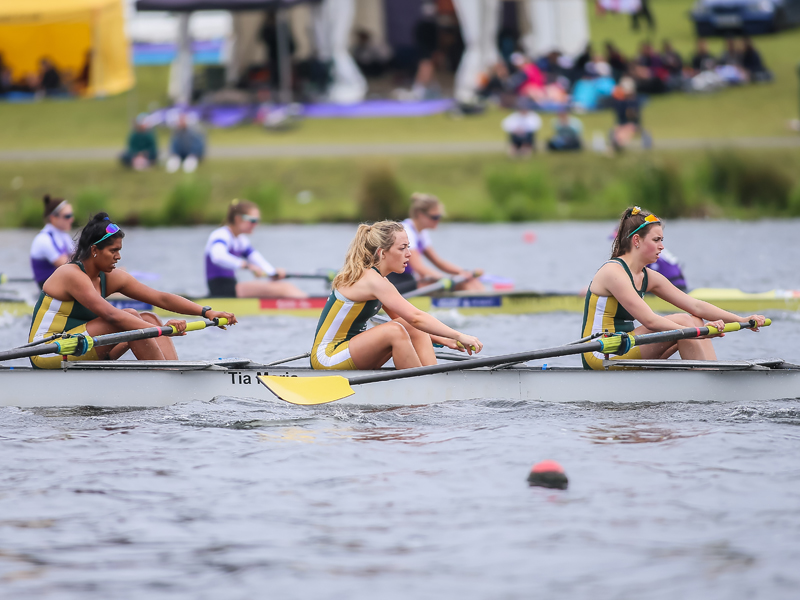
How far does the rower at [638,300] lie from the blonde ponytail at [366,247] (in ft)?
5.00

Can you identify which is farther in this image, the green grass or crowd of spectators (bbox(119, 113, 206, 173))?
the green grass

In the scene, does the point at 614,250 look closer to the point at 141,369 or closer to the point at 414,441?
the point at 414,441

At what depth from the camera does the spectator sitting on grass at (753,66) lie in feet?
95.3

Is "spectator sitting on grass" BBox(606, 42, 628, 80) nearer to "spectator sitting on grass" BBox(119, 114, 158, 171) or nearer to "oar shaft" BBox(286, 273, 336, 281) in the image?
"spectator sitting on grass" BBox(119, 114, 158, 171)

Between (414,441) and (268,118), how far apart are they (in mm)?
21135

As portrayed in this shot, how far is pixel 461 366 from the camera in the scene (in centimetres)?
814

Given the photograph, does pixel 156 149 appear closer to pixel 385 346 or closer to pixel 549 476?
pixel 385 346

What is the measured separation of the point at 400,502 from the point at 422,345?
2023mm

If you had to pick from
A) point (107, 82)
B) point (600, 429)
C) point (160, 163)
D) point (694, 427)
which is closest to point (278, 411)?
point (600, 429)

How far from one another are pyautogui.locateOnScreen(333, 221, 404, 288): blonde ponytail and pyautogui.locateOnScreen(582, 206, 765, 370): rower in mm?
1524

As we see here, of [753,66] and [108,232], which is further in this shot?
[753,66]

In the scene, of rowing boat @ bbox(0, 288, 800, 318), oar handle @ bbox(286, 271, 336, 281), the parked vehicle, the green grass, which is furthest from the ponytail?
the parked vehicle

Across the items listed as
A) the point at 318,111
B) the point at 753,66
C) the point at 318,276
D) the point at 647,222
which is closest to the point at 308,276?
the point at 318,276

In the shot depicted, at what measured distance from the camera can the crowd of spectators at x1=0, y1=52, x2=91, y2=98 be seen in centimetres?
3111
